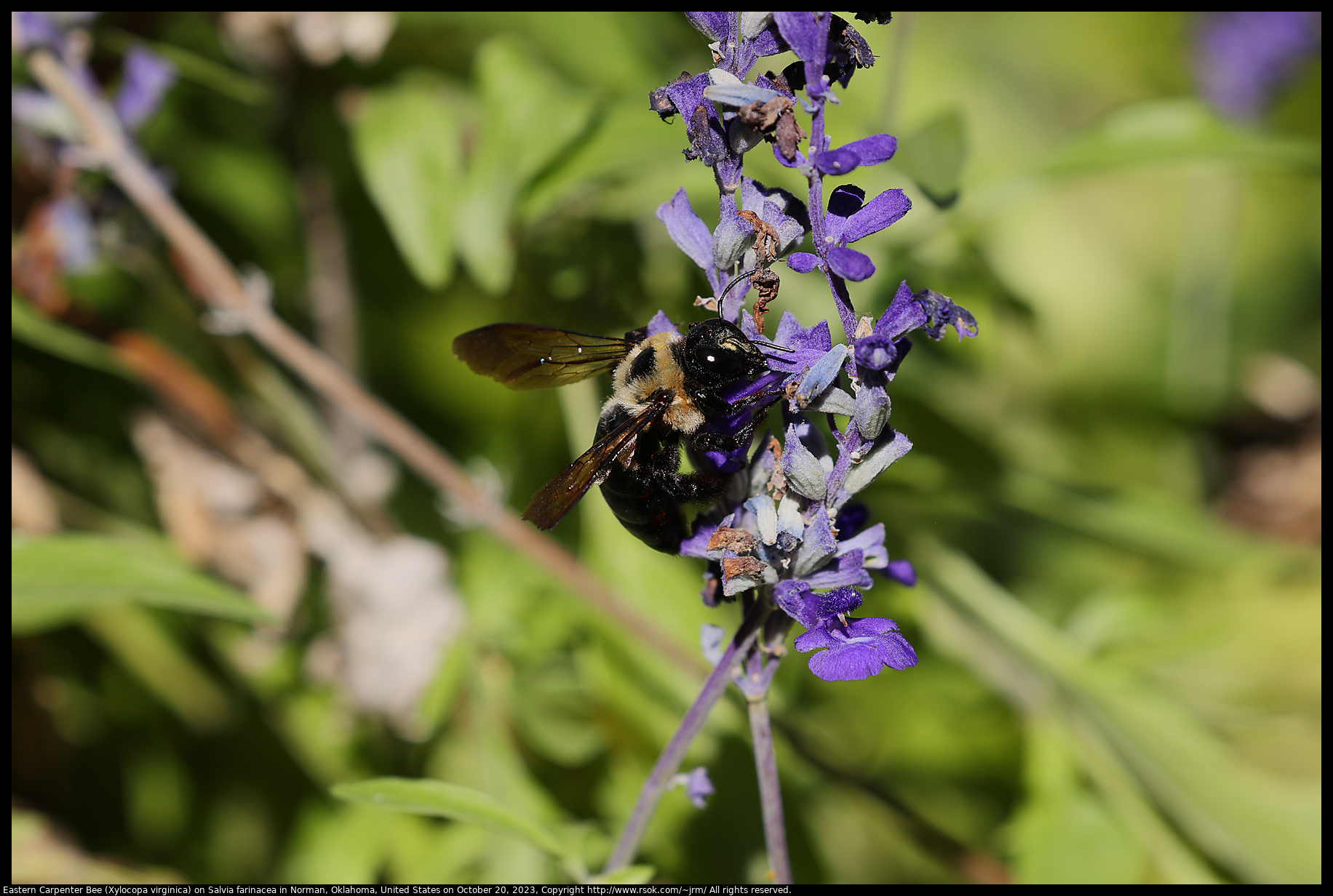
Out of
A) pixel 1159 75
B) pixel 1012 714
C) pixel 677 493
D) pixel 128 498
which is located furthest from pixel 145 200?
pixel 1159 75

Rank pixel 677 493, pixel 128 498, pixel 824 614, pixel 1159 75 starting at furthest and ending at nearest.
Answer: pixel 1159 75 → pixel 128 498 → pixel 677 493 → pixel 824 614

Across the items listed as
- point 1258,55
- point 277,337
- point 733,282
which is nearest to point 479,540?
point 277,337

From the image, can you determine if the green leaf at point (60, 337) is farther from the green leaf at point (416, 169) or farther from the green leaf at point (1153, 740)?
the green leaf at point (1153, 740)

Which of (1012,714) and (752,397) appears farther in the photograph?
(1012,714)

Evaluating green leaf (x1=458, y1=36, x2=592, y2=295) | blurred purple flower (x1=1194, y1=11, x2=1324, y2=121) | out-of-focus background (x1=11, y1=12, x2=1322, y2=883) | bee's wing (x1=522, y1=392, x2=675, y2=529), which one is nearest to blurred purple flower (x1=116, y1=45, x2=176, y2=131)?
out-of-focus background (x1=11, y1=12, x2=1322, y2=883)

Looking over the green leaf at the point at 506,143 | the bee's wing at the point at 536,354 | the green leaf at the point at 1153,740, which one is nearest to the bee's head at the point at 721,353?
the bee's wing at the point at 536,354

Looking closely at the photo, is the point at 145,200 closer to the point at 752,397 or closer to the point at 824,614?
the point at 752,397
